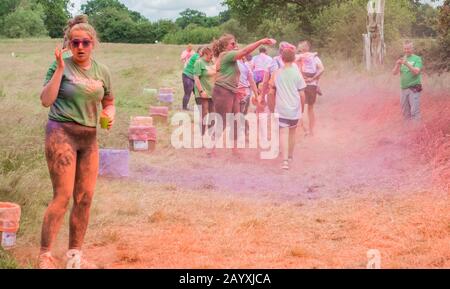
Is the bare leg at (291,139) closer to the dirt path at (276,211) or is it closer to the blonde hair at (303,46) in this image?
the dirt path at (276,211)

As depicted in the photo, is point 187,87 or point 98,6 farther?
point 187,87

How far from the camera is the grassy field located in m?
4.67

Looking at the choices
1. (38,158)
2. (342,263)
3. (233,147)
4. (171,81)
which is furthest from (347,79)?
(342,263)

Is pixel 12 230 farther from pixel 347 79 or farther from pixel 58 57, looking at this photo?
pixel 347 79

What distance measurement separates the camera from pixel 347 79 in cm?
1263

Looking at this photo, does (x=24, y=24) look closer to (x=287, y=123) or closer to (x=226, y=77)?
(x=226, y=77)

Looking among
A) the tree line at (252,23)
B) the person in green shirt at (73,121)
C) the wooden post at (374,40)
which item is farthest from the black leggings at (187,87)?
the person in green shirt at (73,121)

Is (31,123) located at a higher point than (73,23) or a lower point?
lower

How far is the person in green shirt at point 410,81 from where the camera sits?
8.45 m

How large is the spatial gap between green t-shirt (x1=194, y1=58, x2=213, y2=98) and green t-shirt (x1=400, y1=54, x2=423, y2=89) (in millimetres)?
2437

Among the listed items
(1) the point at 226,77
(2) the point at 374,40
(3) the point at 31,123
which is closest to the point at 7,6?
(3) the point at 31,123

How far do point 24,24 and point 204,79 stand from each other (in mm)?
3656

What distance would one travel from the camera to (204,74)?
9.21 meters
